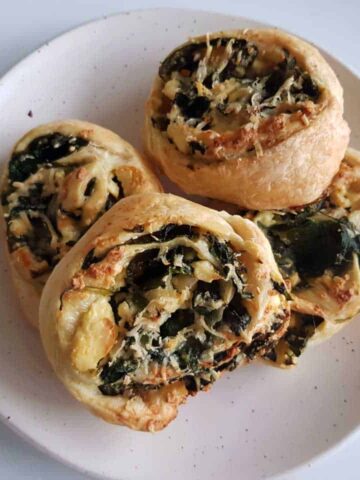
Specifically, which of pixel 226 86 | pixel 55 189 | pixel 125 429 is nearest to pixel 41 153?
pixel 55 189

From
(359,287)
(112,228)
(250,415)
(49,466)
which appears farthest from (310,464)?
(112,228)

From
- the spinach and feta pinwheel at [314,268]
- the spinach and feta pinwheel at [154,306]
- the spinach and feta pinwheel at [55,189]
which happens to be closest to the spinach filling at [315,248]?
the spinach and feta pinwheel at [314,268]

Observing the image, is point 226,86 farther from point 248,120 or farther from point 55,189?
point 55,189

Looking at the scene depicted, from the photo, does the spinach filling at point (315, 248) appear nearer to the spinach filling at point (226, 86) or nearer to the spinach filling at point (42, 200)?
the spinach filling at point (226, 86)

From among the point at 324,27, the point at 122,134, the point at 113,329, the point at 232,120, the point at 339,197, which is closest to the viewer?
the point at 113,329

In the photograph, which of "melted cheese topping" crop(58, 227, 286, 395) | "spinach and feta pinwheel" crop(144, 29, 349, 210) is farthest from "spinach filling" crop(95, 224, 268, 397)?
"spinach and feta pinwheel" crop(144, 29, 349, 210)

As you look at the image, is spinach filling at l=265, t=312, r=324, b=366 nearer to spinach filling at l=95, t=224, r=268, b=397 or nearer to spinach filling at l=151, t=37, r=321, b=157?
spinach filling at l=95, t=224, r=268, b=397

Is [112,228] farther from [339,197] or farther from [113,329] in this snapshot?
[339,197]
